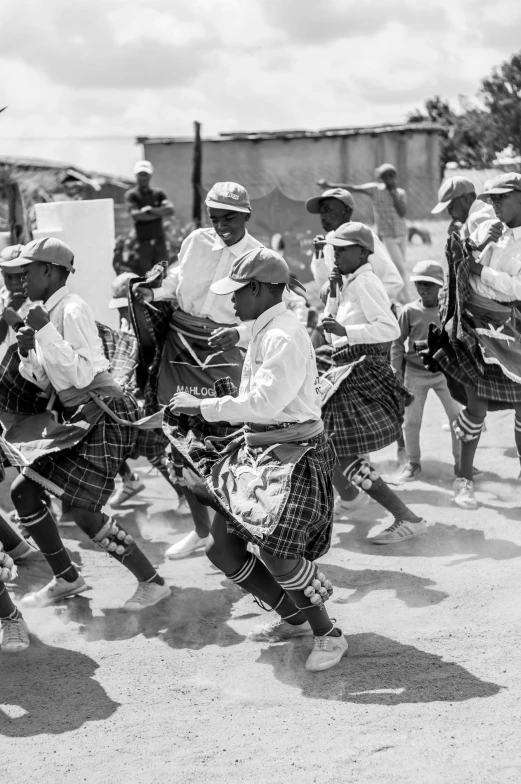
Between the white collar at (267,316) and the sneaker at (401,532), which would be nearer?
the white collar at (267,316)

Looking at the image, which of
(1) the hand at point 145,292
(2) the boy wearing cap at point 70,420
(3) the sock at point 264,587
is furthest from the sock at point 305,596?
(1) the hand at point 145,292

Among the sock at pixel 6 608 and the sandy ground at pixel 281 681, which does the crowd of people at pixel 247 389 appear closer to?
the sock at pixel 6 608

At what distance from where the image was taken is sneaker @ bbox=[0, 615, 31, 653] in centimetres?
454

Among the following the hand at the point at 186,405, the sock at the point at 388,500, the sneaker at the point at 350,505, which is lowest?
the sneaker at the point at 350,505

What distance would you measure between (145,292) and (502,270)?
2408mm

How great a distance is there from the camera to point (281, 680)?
13.6 ft

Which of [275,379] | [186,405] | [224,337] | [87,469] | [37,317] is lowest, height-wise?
[87,469]

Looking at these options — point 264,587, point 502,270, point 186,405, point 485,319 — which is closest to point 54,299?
Result: point 186,405

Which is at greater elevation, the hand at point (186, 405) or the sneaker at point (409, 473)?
the hand at point (186, 405)

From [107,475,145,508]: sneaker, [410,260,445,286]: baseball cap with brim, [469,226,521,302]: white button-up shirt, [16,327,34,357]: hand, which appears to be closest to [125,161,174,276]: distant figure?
[107,475,145,508]: sneaker

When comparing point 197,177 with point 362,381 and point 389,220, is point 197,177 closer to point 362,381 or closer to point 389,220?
point 389,220

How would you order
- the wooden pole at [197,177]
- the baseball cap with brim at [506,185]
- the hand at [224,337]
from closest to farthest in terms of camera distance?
1. the hand at [224,337]
2. the baseball cap with brim at [506,185]
3. the wooden pole at [197,177]

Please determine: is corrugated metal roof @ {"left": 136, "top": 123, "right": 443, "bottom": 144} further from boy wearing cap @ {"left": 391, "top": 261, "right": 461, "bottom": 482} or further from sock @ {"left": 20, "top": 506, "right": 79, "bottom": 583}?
sock @ {"left": 20, "top": 506, "right": 79, "bottom": 583}

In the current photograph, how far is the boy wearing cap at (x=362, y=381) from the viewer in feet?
18.2
